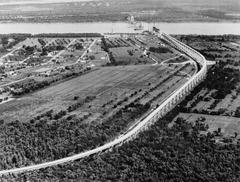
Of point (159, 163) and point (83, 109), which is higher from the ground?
point (159, 163)

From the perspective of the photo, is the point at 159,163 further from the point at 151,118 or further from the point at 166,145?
the point at 151,118

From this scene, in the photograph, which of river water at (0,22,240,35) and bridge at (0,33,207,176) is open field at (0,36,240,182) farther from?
→ river water at (0,22,240,35)

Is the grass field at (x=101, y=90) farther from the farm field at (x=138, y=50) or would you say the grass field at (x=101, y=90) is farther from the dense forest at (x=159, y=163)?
the dense forest at (x=159, y=163)

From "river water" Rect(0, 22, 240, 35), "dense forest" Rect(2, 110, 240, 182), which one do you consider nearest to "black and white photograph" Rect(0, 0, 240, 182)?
"dense forest" Rect(2, 110, 240, 182)

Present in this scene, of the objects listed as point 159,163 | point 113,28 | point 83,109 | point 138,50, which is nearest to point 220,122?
point 159,163

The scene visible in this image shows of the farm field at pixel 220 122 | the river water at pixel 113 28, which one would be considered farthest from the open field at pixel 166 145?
the river water at pixel 113 28

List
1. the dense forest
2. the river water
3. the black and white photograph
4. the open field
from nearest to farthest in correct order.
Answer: the dense forest
the open field
the black and white photograph
the river water
